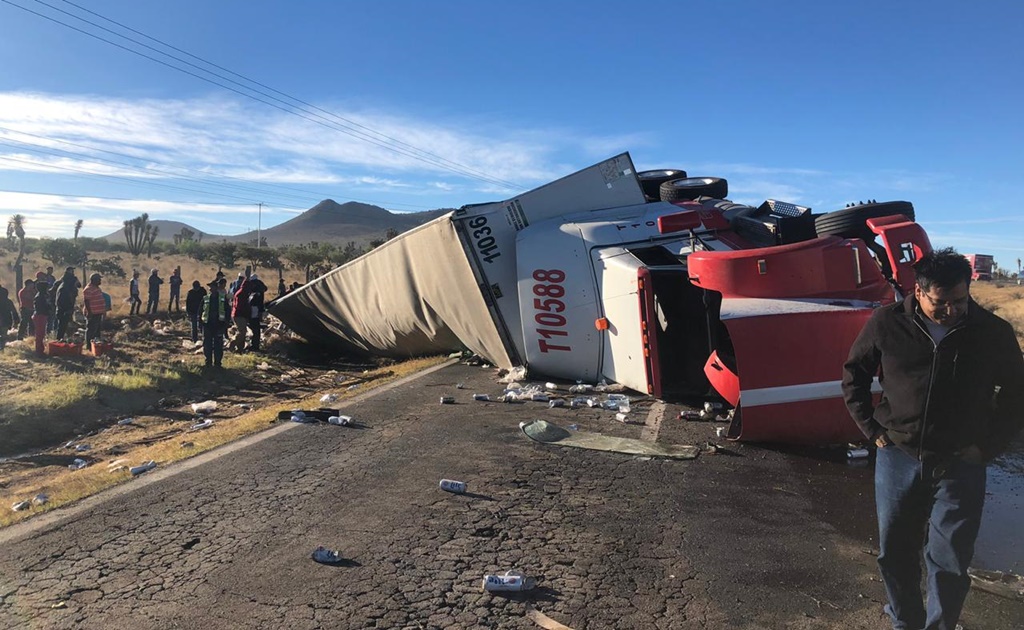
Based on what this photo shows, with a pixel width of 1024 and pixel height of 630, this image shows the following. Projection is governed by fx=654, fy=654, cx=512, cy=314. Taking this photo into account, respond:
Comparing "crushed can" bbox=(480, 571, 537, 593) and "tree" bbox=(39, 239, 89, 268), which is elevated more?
"tree" bbox=(39, 239, 89, 268)

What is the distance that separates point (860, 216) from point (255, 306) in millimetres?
12826

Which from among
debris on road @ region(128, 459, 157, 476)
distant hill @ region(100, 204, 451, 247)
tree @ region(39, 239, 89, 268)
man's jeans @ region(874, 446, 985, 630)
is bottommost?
debris on road @ region(128, 459, 157, 476)

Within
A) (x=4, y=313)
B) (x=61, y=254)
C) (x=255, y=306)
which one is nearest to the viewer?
(x=4, y=313)

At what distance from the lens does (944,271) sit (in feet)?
8.52

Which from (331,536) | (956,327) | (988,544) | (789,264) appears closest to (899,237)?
(789,264)

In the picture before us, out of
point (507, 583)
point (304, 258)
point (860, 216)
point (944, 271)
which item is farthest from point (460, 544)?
point (304, 258)

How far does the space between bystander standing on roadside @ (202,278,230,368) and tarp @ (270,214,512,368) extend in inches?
76.3

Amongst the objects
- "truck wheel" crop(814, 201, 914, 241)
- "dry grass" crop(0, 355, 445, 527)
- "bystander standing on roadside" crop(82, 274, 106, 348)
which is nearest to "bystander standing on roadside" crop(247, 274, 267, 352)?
"bystander standing on roadside" crop(82, 274, 106, 348)

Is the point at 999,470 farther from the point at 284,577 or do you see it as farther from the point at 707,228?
the point at 284,577

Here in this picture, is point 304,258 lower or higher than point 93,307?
higher

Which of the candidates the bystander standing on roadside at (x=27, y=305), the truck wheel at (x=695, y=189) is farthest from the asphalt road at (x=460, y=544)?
the bystander standing on roadside at (x=27, y=305)

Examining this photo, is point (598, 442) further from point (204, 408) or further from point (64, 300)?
point (64, 300)

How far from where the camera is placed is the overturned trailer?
5281 mm

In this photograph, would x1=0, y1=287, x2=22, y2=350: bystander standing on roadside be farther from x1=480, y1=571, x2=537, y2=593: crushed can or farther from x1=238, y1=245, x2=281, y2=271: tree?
x1=238, y1=245, x2=281, y2=271: tree
